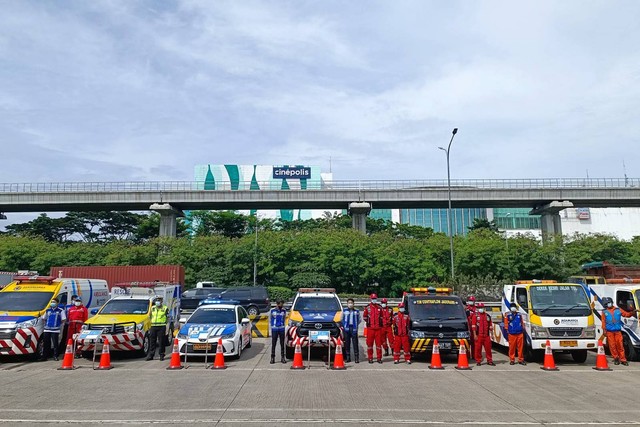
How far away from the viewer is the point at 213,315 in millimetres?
15461

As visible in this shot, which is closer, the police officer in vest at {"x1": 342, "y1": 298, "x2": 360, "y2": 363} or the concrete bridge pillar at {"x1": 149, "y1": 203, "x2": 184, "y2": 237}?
the police officer in vest at {"x1": 342, "y1": 298, "x2": 360, "y2": 363}

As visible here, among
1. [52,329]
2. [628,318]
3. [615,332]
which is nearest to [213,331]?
[52,329]

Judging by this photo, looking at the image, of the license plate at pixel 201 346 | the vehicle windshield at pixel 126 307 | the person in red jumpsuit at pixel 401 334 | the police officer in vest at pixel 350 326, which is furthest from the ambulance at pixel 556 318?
the vehicle windshield at pixel 126 307

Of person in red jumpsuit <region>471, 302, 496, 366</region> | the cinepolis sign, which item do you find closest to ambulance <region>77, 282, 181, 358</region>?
person in red jumpsuit <region>471, 302, 496, 366</region>

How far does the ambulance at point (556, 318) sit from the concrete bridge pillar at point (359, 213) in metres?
44.0

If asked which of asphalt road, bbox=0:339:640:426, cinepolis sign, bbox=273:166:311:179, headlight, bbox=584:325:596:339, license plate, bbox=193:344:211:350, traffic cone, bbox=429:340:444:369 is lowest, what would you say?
asphalt road, bbox=0:339:640:426

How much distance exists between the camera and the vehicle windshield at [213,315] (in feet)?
50.1

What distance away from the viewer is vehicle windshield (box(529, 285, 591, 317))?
47.0 feet

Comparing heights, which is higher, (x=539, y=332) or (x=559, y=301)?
(x=559, y=301)

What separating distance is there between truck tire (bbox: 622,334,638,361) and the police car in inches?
442

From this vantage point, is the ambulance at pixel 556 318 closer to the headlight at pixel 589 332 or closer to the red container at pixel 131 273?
the headlight at pixel 589 332

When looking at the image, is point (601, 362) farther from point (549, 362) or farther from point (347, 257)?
point (347, 257)

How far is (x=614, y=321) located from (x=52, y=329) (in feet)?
52.0

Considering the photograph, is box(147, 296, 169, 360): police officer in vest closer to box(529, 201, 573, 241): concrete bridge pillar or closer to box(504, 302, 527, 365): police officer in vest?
box(504, 302, 527, 365): police officer in vest
